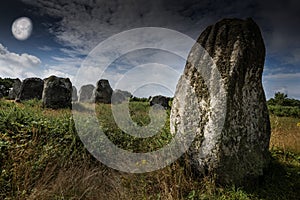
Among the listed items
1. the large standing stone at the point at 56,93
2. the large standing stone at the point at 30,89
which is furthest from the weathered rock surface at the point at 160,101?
the large standing stone at the point at 30,89

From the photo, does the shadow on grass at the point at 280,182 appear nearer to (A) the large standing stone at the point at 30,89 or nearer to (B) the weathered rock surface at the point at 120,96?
(A) the large standing stone at the point at 30,89

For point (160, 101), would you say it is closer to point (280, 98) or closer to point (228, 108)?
point (280, 98)

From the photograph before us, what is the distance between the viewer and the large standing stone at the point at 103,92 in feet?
74.2

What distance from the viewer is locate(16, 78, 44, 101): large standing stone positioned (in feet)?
65.9

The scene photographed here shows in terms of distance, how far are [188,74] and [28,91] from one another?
727 inches

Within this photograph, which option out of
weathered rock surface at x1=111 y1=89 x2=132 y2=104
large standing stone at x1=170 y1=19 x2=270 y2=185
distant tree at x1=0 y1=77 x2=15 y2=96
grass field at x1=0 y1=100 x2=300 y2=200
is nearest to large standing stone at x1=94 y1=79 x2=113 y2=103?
weathered rock surface at x1=111 y1=89 x2=132 y2=104


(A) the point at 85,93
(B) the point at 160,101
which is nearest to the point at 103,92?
(B) the point at 160,101

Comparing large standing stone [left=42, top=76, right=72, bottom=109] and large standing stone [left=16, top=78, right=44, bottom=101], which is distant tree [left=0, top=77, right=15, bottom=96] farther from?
large standing stone [left=42, top=76, right=72, bottom=109]

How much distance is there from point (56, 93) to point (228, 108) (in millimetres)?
14961

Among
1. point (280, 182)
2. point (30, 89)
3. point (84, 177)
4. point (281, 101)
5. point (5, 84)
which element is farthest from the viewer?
point (5, 84)

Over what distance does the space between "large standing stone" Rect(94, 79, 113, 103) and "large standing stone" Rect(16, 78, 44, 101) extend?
4.66m

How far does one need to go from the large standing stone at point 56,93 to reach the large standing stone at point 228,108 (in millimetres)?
13695

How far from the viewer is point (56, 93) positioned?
56.6 ft

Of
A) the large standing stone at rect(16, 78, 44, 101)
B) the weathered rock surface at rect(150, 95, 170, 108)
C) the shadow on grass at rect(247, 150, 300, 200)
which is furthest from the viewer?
the weathered rock surface at rect(150, 95, 170, 108)
